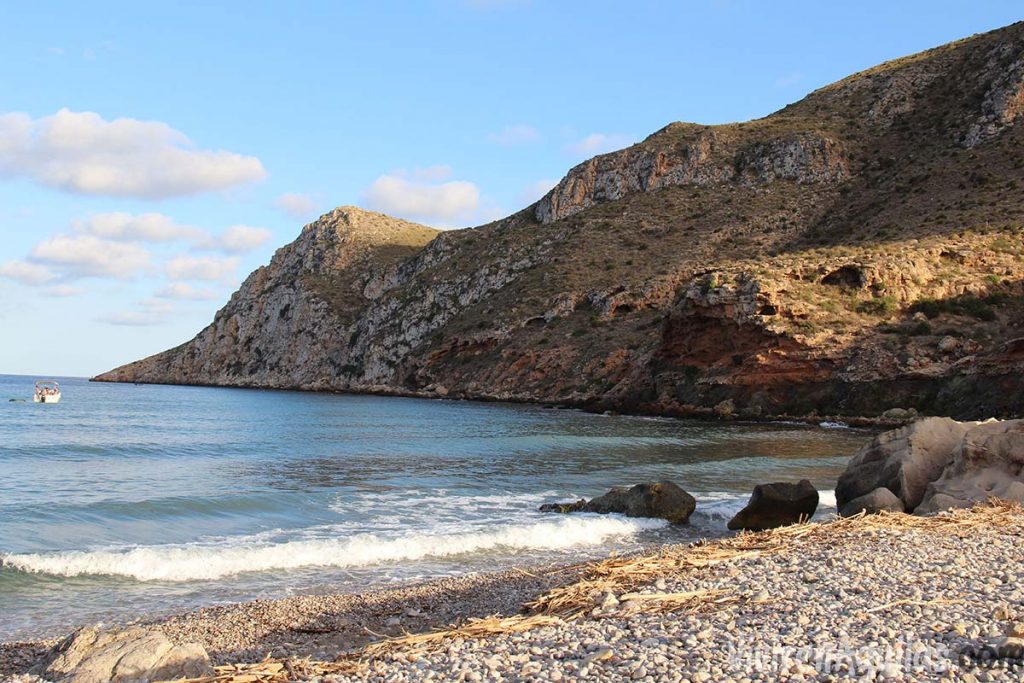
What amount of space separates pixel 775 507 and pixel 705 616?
9.72 m

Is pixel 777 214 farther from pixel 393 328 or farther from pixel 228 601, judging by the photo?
pixel 228 601

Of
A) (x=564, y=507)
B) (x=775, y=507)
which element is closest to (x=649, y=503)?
(x=564, y=507)

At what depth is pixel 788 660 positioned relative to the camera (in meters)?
5.87

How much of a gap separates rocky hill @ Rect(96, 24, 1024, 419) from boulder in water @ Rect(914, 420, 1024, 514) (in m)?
24.2

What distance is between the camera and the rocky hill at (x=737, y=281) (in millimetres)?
46312

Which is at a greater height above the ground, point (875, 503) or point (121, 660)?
point (121, 660)

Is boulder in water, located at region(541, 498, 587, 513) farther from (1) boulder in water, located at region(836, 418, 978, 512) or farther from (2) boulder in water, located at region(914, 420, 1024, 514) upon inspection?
(2) boulder in water, located at region(914, 420, 1024, 514)

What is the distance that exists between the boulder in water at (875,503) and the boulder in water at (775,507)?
4.18 ft

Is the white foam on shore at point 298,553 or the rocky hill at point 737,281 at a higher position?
the rocky hill at point 737,281

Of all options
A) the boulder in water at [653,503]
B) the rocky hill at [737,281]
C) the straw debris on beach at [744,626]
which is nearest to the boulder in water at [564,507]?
the boulder in water at [653,503]

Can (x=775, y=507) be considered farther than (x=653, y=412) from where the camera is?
No

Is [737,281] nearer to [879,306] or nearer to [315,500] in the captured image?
[879,306]

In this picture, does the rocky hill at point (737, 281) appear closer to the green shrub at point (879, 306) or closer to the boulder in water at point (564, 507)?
the green shrub at point (879, 306)

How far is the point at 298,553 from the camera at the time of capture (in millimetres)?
13727
